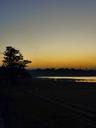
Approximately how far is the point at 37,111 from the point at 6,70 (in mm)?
56102

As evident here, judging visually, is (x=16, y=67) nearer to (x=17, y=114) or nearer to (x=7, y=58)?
(x=7, y=58)

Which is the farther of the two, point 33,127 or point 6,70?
point 6,70

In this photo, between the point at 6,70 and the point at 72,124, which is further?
the point at 6,70

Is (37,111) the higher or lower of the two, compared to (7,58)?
lower

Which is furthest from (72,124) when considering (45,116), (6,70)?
(6,70)

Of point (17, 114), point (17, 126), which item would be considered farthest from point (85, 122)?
point (17, 114)

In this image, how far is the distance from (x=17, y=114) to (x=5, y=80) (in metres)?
59.2

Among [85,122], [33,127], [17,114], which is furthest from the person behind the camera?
[17,114]

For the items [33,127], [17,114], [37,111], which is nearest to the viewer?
[33,127]

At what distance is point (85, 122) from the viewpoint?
28000 millimetres

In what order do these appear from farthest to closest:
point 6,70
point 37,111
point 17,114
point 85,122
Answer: point 6,70, point 37,111, point 17,114, point 85,122

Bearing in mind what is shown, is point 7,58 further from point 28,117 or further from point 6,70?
point 28,117

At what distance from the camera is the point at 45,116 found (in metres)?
32.0

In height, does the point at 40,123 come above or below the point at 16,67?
below
